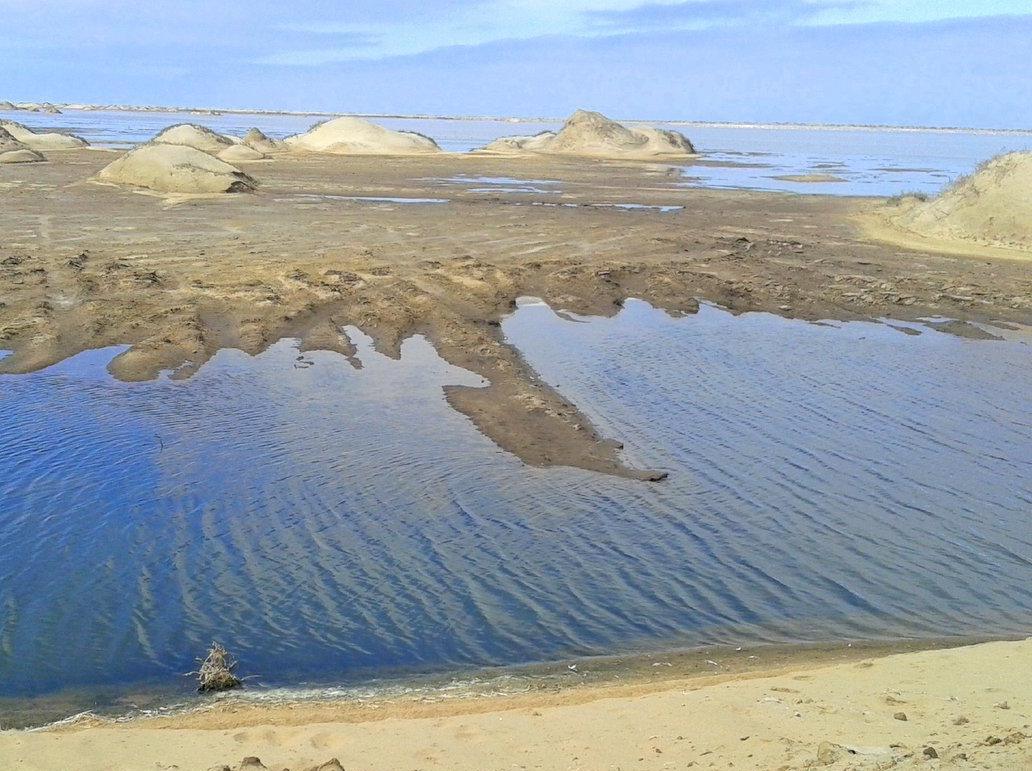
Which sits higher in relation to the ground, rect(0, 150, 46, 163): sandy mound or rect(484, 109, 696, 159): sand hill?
rect(484, 109, 696, 159): sand hill

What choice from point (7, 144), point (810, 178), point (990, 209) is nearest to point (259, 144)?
point (7, 144)

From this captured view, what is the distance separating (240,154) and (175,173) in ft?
60.8

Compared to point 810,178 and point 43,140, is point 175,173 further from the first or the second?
point 810,178

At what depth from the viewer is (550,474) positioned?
8484 millimetres

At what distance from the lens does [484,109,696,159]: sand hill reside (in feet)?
198

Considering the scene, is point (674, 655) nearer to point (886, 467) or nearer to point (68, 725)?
point (68, 725)

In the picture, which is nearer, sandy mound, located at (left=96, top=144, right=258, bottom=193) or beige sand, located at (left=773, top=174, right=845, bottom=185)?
sandy mound, located at (left=96, top=144, right=258, bottom=193)

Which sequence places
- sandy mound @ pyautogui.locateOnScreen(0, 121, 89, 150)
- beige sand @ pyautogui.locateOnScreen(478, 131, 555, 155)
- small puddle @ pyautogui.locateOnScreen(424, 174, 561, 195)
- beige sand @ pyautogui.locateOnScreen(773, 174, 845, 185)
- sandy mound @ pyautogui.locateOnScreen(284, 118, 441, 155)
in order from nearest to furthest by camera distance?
1. small puddle @ pyautogui.locateOnScreen(424, 174, 561, 195)
2. beige sand @ pyautogui.locateOnScreen(773, 174, 845, 185)
3. sandy mound @ pyautogui.locateOnScreen(0, 121, 89, 150)
4. sandy mound @ pyautogui.locateOnScreen(284, 118, 441, 155)
5. beige sand @ pyautogui.locateOnScreen(478, 131, 555, 155)

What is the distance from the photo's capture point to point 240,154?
149ft

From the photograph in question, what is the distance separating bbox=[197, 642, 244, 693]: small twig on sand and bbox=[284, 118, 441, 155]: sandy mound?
50284 mm

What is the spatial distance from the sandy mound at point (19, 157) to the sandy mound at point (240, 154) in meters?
7.82

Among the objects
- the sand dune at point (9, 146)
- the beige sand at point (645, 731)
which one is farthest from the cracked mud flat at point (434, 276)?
the sand dune at point (9, 146)

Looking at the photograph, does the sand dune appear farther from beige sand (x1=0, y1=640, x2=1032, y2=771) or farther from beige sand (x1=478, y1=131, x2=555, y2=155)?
beige sand (x1=0, y1=640, x2=1032, y2=771)

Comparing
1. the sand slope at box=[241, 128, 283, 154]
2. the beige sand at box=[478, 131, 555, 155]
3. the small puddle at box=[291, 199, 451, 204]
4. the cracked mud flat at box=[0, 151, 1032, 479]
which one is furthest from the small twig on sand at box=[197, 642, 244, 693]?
the beige sand at box=[478, 131, 555, 155]
